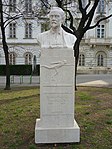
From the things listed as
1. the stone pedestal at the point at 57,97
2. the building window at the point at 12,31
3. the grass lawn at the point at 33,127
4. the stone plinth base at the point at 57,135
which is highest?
the building window at the point at 12,31

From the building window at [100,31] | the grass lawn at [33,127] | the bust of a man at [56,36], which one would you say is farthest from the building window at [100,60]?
the bust of a man at [56,36]

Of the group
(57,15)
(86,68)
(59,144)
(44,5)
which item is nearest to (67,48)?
(57,15)

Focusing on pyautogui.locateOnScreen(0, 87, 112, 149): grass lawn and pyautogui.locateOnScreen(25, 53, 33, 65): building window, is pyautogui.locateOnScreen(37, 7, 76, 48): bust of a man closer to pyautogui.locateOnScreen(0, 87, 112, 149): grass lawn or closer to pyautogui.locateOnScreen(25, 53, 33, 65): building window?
pyautogui.locateOnScreen(0, 87, 112, 149): grass lawn

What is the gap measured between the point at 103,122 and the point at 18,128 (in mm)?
2274

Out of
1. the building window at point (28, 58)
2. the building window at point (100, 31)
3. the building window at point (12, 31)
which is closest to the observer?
the building window at point (28, 58)

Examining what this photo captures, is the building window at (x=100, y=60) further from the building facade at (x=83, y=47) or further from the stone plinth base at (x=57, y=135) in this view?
the stone plinth base at (x=57, y=135)

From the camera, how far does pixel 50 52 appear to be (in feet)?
19.1

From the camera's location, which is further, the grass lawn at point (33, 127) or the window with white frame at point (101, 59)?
the window with white frame at point (101, 59)

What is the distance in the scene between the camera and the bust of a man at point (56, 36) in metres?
5.84

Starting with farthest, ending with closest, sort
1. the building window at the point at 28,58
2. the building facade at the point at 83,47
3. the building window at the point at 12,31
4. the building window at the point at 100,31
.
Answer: the building window at the point at 100,31
the building window at the point at 12,31
the building window at the point at 28,58
the building facade at the point at 83,47

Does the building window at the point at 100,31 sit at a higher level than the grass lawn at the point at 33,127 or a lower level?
higher

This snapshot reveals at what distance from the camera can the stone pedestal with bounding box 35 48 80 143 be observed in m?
5.83

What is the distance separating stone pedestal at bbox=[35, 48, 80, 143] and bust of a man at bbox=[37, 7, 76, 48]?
134mm

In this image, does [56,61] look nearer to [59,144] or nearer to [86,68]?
[59,144]
